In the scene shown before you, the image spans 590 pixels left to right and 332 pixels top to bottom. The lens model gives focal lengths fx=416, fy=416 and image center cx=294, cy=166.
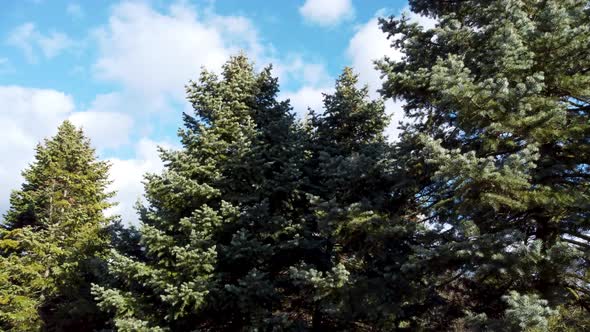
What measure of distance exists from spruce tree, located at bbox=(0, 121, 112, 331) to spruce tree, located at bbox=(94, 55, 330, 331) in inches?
164

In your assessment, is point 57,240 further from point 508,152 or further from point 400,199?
point 508,152

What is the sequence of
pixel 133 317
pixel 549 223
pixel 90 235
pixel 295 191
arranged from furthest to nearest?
A: pixel 90 235 < pixel 295 191 < pixel 133 317 < pixel 549 223

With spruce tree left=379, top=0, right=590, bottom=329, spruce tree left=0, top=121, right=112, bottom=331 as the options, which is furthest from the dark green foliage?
spruce tree left=0, top=121, right=112, bottom=331

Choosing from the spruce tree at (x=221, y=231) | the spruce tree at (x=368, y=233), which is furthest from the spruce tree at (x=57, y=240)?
the spruce tree at (x=368, y=233)

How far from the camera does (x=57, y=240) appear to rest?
19656 mm

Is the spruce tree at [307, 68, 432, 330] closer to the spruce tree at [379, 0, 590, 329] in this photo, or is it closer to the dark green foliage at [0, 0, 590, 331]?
the dark green foliage at [0, 0, 590, 331]

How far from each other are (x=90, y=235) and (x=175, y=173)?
1135 cm

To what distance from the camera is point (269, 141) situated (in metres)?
13.1

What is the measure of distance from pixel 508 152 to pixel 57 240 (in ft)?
64.6

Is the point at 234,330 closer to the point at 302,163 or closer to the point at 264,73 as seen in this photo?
the point at 302,163

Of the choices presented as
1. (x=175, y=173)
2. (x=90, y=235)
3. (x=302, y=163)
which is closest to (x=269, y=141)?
(x=302, y=163)

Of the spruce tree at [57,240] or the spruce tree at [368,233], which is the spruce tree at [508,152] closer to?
the spruce tree at [368,233]

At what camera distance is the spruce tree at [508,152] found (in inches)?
241

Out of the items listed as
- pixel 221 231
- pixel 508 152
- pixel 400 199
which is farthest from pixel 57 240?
pixel 508 152
